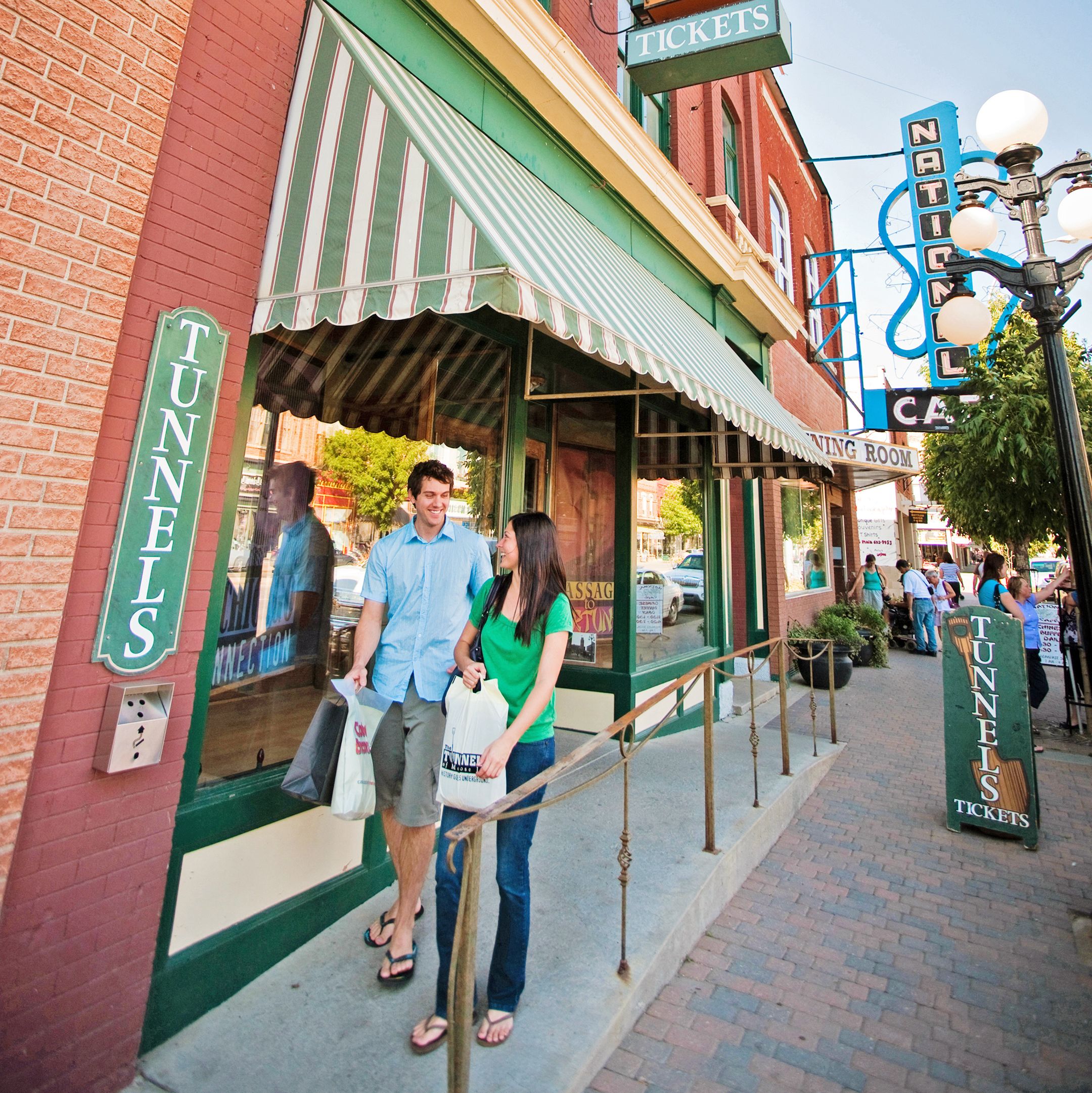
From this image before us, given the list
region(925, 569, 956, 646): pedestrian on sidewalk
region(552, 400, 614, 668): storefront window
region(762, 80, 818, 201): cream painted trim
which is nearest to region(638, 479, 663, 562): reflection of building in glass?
region(552, 400, 614, 668): storefront window

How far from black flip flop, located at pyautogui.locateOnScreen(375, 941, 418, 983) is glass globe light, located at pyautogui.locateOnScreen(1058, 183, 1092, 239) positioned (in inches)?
244

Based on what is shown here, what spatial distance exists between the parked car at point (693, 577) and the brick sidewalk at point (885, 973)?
267 cm

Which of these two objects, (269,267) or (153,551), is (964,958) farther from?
(269,267)

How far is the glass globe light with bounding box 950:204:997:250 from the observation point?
15.2ft

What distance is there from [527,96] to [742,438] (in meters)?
3.87

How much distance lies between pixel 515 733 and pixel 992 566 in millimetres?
7162

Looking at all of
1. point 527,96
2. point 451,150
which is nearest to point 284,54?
point 451,150

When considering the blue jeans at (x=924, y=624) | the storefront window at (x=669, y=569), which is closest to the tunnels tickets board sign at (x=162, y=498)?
the storefront window at (x=669, y=569)

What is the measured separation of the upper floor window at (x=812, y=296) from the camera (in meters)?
12.7

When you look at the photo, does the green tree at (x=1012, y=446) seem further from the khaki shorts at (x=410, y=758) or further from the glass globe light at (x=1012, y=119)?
the khaki shorts at (x=410, y=758)

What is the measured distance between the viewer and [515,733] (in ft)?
6.96

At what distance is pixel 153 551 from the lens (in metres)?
2.16

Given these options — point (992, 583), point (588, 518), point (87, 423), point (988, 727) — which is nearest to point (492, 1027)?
point (87, 423)

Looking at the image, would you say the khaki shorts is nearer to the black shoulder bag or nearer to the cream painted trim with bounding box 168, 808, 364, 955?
the black shoulder bag
